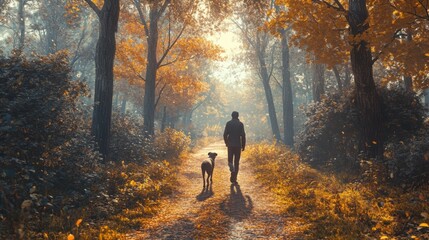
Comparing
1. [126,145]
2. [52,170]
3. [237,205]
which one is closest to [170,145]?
[126,145]

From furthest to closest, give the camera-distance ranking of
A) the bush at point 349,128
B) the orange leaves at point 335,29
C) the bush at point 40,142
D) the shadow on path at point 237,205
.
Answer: the bush at point 349,128, the orange leaves at point 335,29, the shadow on path at point 237,205, the bush at point 40,142

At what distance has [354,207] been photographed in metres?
6.51

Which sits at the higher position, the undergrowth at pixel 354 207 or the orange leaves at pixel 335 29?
the orange leaves at pixel 335 29

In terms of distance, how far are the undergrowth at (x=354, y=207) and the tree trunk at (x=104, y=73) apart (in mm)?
5726

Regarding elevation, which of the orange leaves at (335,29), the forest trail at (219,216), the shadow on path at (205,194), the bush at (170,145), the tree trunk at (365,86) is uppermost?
the orange leaves at (335,29)

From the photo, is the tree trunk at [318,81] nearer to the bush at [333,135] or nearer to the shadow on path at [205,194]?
the bush at [333,135]

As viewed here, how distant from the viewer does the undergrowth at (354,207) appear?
5207 millimetres

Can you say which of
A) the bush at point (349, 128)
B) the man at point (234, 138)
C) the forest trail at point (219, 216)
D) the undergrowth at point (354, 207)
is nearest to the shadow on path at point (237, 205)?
the forest trail at point (219, 216)

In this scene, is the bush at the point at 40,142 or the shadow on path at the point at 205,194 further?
the shadow on path at the point at 205,194

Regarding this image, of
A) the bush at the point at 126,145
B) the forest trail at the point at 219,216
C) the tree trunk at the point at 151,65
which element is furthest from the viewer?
the tree trunk at the point at 151,65

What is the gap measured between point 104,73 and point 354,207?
8.44 m

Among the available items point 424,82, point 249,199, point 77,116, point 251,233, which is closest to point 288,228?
point 251,233

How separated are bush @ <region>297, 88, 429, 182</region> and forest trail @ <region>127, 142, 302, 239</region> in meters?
3.73

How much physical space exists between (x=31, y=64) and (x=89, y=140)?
8.95 ft
